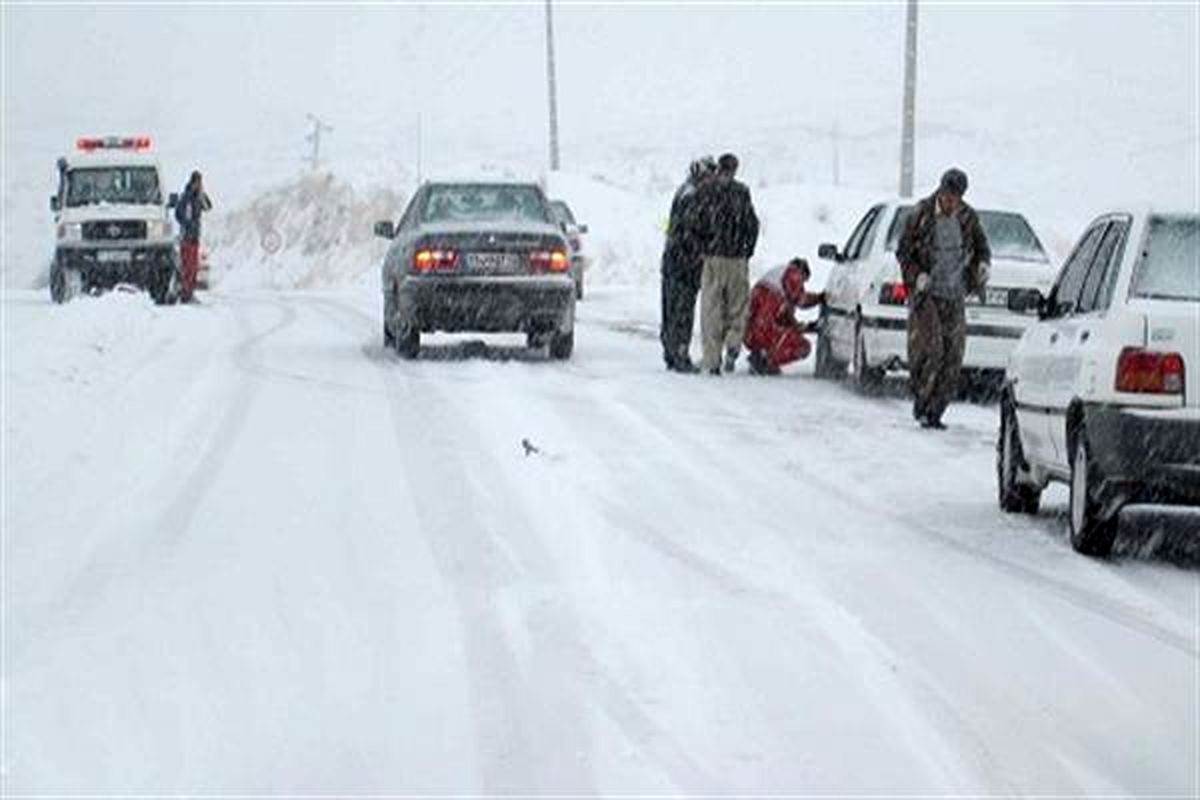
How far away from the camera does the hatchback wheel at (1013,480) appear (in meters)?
12.5

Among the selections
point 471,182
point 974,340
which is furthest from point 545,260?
point 974,340

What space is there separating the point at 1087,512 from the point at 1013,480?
185cm

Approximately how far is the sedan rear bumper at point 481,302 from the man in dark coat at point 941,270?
4.45 meters

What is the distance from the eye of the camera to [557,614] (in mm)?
8961

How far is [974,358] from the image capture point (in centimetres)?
1880

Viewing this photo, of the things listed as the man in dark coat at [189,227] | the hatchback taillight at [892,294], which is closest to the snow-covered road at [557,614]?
the hatchback taillight at [892,294]

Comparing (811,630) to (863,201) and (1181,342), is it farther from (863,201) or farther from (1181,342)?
(863,201)

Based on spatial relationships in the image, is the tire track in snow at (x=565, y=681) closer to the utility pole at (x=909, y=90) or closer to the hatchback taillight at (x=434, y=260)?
the hatchback taillight at (x=434, y=260)

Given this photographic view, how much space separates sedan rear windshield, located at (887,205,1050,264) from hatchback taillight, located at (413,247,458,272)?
3.70 m

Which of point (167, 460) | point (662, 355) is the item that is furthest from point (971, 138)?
point (167, 460)

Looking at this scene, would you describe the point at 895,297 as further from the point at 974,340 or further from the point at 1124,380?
the point at 1124,380

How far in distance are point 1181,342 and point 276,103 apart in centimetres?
10105

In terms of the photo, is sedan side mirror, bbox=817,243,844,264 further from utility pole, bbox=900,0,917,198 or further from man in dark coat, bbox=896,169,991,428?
utility pole, bbox=900,0,917,198

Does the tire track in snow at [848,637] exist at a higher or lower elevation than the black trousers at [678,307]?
lower
